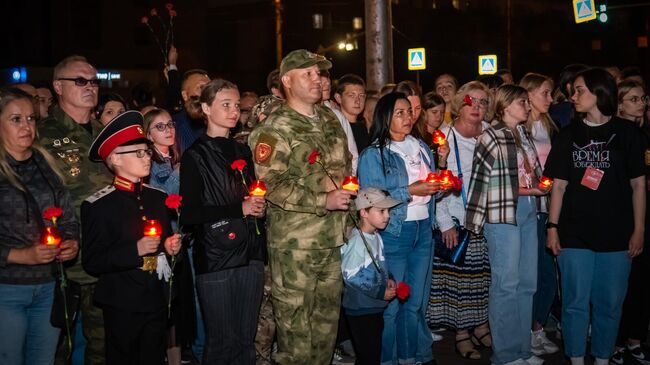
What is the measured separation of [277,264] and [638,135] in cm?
352

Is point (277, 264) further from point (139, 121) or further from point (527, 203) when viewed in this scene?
point (527, 203)

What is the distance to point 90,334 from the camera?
18.6 ft

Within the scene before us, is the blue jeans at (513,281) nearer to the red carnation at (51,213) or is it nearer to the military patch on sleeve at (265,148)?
the military patch on sleeve at (265,148)

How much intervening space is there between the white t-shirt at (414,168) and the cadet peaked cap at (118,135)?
7.91 feet

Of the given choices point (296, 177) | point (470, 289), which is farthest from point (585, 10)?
point (296, 177)

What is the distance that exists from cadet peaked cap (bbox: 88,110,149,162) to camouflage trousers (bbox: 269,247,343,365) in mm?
1383

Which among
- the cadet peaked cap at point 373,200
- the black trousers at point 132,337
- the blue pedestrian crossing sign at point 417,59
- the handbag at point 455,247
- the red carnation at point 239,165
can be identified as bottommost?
the black trousers at point 132,337

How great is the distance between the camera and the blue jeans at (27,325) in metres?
4.89

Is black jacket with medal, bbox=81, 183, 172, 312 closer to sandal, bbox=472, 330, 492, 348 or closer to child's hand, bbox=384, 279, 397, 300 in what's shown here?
child's hand, bbox=384, 279, 397, 300

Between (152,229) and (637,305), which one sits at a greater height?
(152,229)

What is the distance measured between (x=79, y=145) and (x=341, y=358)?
3494 mm

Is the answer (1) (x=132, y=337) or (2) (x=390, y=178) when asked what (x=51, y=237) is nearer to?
(1) (x=132, y=337)

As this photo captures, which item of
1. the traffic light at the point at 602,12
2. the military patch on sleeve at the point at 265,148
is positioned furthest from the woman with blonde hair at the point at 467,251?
the traffic light at the point at 602,12

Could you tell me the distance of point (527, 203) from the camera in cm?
683
